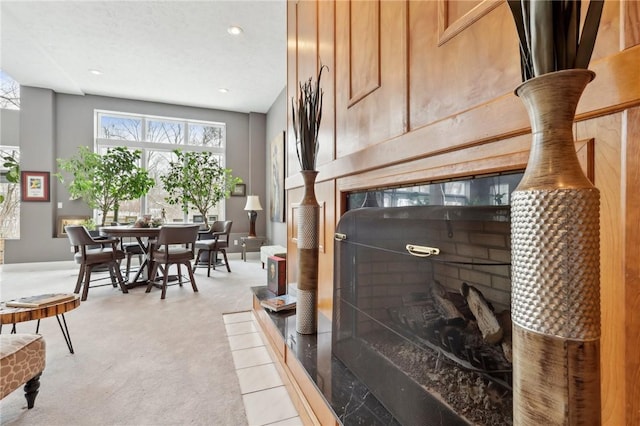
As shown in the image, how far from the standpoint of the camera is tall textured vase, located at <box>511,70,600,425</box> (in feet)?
1.41

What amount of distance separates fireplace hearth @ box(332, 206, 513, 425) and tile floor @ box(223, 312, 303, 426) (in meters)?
0.55

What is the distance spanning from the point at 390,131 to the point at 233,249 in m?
5.82

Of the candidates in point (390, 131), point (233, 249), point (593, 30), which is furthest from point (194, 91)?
point (593, 30)

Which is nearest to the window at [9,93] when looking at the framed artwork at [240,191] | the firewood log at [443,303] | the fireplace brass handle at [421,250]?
the framed artwork at [240,191]

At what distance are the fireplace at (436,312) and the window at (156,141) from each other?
5.89 m

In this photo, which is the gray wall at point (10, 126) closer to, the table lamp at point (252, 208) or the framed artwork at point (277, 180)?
the table lamp at point (252, 208)

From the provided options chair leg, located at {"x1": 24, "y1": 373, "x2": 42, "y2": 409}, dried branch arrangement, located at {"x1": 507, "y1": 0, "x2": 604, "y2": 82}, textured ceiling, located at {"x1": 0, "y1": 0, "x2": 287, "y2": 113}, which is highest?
textured ceiling, located at {"x1": 0, "y1": 0, "x2": 287, "y2": 113}

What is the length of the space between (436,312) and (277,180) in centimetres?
526

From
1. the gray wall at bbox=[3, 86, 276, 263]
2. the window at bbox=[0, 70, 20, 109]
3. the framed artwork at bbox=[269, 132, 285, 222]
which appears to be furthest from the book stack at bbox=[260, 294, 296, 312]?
the window at bbox=[0, 70, 20, 109]

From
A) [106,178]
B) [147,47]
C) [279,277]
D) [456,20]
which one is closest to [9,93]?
[106,178]

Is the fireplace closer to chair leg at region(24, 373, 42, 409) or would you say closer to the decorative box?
the decorative box

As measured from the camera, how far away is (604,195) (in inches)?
25.0

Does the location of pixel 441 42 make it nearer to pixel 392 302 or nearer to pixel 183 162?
pixel 392 302

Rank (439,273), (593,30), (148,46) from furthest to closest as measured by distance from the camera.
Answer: (148,46), (439,273), (593,30)
